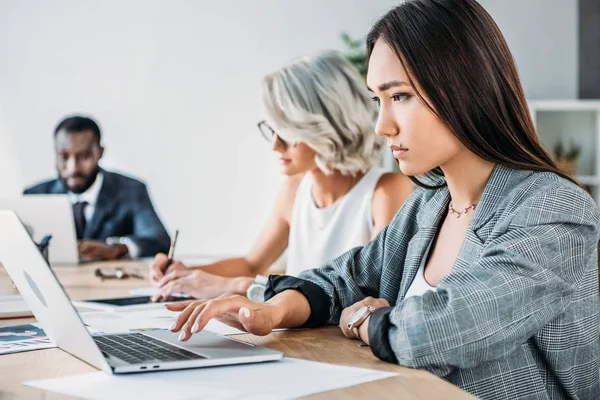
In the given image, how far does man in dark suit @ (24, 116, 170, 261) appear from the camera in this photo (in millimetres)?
4359

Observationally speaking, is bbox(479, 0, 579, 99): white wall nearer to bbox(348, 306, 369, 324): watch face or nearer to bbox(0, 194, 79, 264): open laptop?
bbox(0, 194, 79, 264): open laptop

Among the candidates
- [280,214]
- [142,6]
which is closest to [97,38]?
[142,6]

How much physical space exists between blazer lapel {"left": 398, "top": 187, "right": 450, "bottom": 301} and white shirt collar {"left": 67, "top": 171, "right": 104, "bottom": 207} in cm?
349

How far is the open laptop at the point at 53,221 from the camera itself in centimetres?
260

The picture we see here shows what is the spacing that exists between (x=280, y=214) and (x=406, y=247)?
48.8 inches

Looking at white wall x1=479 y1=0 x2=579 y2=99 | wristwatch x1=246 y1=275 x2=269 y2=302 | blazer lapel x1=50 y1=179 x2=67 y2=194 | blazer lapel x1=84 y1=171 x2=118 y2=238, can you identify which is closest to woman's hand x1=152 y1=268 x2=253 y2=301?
wristwatch x1=246 y1=275 x2=269 y2=302

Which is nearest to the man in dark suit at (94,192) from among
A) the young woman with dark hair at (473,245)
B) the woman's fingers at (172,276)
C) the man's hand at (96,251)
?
the man's hand at (96,251)

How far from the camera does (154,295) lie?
5.80 feet

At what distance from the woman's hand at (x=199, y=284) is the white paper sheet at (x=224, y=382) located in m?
0.81

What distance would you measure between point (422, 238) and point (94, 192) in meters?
3.57

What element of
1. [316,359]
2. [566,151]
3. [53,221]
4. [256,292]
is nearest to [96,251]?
[53,221]

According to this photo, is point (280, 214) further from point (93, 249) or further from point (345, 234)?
point (93, 249)

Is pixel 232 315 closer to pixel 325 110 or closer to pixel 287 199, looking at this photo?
pixel 325 110

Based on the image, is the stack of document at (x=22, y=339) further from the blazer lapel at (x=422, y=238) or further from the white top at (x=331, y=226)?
the white top at (x=331, y=226)
